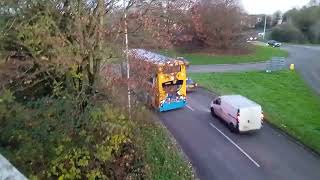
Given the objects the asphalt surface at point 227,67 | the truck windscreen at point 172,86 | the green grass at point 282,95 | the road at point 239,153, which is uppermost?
the truck windscreen at point 172,86

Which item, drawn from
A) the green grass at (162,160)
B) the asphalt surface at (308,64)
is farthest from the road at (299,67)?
the green grass at (162,160)

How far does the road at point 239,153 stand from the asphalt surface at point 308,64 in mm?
12573

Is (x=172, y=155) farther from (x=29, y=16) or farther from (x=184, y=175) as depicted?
(x=29, y=16)

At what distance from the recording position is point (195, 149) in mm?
16562

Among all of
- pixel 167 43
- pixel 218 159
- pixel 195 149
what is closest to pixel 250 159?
pixel 218 159

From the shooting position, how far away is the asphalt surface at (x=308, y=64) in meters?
32.9

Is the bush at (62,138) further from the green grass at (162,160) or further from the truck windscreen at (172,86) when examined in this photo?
the truck windscreen at (172,86)

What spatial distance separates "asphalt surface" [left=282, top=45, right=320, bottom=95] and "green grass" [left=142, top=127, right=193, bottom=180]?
1795 cm

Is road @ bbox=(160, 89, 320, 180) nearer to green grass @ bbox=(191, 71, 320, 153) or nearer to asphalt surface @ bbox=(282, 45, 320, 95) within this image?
green grass @ bbox=(191, 71, 320, 153)

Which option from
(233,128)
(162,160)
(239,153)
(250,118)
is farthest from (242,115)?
(162,160)

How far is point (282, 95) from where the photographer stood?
26781 mm

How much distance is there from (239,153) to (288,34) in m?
60.9

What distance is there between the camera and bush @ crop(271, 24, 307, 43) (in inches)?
2756

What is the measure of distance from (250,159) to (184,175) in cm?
371
